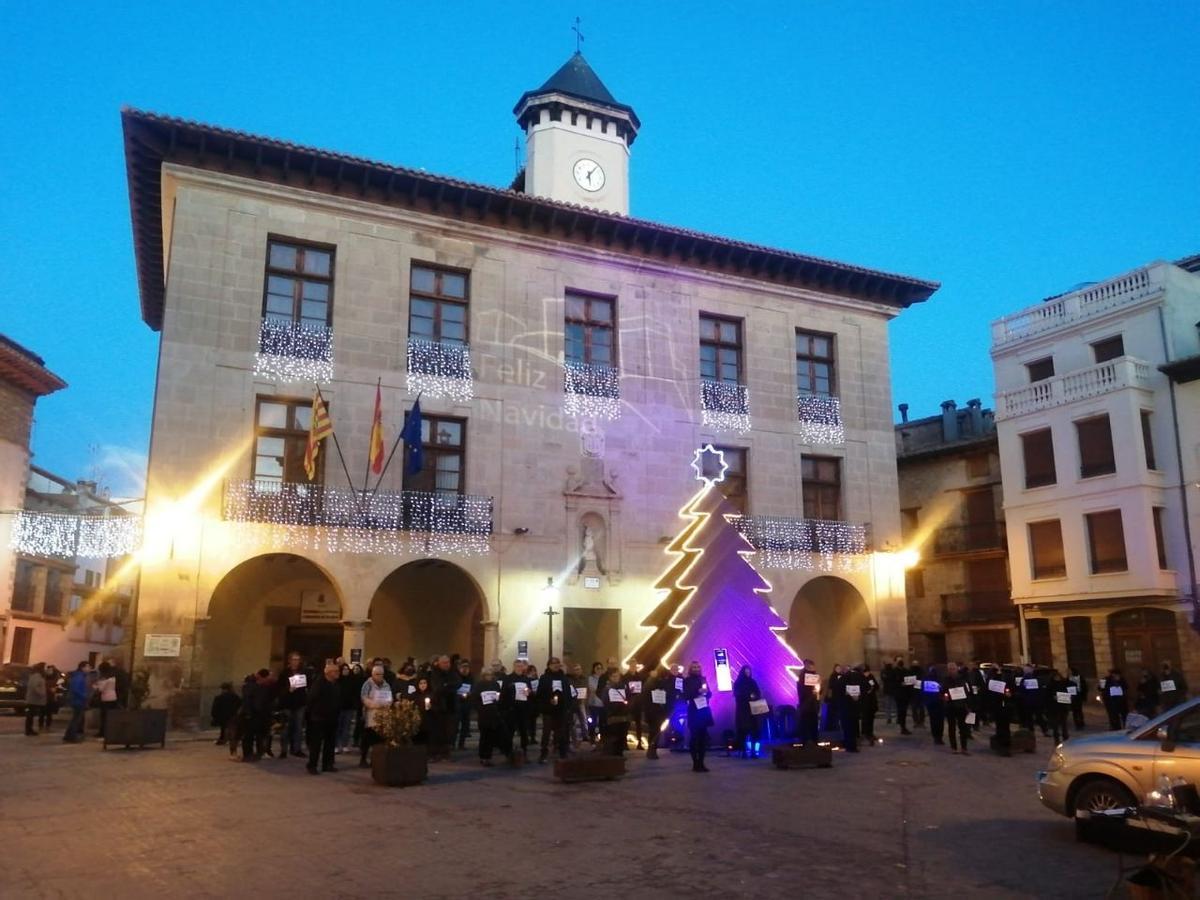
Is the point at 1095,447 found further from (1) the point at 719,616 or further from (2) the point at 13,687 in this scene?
(2) the point at 13,687

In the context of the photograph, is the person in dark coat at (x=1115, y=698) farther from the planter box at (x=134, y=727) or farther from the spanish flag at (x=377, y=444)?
the planter box at (x=134, y=727)

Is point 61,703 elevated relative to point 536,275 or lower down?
lower down

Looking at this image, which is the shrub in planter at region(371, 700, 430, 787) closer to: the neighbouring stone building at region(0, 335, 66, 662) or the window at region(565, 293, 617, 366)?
the window at region(565, 293, 617, 366)

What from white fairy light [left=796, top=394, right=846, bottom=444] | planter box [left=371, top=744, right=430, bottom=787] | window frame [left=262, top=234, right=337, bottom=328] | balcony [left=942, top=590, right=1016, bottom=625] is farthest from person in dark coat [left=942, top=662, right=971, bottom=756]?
balcony [left=942, top=590, right=1016, bottom=625]

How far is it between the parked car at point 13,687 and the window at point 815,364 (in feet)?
76.7

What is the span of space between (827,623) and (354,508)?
47.1 feet

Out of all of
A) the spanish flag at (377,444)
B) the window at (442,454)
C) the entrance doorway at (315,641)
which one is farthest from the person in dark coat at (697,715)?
the entrance doorway at (315,641)

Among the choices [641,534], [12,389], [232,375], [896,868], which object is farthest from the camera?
[12,389]

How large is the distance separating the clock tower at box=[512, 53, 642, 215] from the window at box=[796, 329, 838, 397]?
8.26 metres

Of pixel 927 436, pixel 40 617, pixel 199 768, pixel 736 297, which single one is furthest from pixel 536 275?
pixel 40 617

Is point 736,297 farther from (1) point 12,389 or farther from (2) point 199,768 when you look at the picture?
(1) point 12,389

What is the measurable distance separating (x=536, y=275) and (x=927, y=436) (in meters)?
27.7

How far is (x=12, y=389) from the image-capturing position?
3788cm

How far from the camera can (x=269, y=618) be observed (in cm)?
2339
